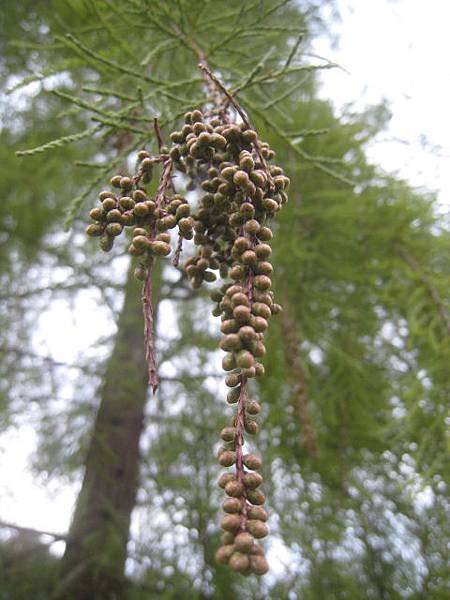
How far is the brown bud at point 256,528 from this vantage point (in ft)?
2.37

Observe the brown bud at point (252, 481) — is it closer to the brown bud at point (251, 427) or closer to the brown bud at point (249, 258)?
the brown bud at point (251, 427)

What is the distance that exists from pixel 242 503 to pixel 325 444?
2.63 metres

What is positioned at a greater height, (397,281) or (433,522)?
(397,281)

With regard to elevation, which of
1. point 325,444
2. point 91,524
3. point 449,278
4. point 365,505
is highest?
point 449,278

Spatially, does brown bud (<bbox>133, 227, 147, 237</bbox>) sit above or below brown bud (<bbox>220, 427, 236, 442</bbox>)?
above

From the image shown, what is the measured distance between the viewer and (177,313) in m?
5.09

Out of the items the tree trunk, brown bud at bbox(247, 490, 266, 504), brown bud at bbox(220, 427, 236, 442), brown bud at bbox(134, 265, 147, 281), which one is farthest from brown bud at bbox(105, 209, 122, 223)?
the tree trunk

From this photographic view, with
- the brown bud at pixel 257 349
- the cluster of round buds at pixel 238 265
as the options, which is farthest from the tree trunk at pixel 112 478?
the brown bud at pixel 257 349

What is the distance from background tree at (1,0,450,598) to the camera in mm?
2836

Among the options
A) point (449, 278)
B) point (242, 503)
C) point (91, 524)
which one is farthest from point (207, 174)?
point (91, 524)

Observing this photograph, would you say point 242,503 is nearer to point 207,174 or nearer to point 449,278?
point 207,174

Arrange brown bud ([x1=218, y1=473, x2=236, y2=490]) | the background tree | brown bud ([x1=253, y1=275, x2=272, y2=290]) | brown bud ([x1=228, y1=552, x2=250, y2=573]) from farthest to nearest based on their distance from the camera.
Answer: the background tree, brown bud ([x1=253, y1=275, x2=272, y2=290]), brown bud ([x1=218, y1=473, x2=236, y2=490]), brown bud ([x1=228, y1=552, x2=250, y2=573])

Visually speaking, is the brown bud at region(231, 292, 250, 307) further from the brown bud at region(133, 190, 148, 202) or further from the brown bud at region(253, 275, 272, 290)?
the brown bud at region(133, 190, 148, 202)

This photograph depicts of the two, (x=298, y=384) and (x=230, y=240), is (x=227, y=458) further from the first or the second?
(x=298, y=384)
